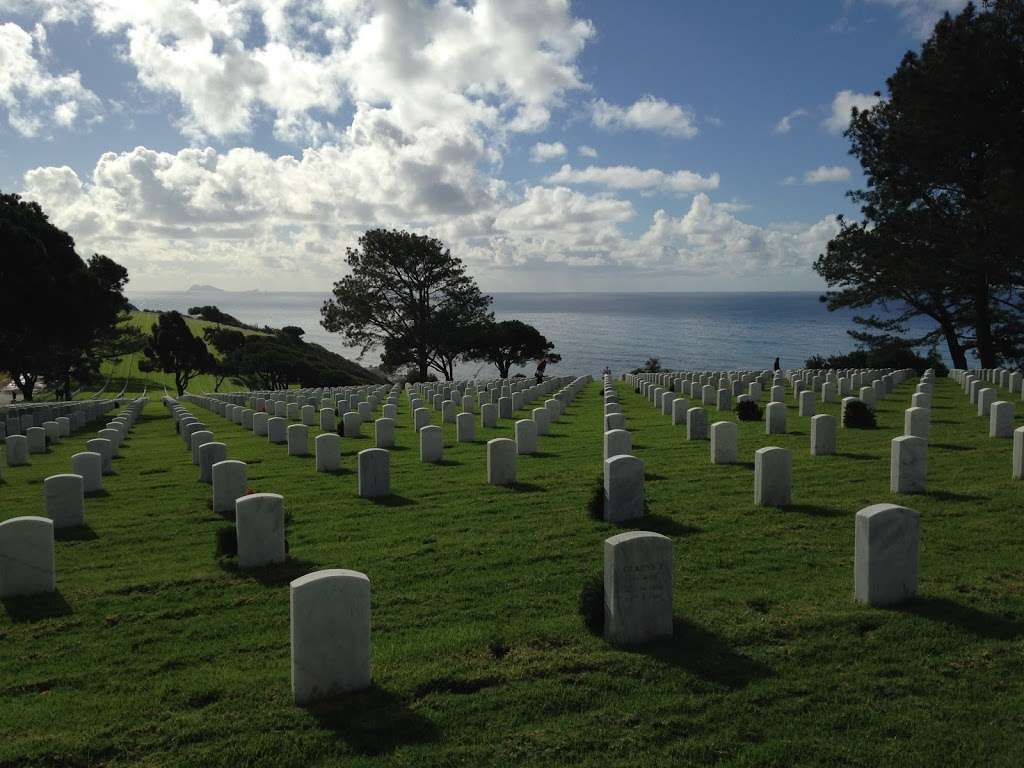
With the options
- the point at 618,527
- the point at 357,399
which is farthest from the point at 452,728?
the point at 357,399

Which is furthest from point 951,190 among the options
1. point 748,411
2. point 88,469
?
point 88,469

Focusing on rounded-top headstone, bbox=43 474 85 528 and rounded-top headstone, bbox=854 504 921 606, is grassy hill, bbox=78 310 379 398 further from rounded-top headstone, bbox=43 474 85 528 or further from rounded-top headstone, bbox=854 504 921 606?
rounded-top headstone, bbox=854 504 921 606

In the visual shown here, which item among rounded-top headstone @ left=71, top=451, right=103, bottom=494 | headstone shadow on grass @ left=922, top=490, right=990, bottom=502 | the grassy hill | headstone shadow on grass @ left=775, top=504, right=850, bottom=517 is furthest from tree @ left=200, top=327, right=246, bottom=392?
headstone shadow on grass @ left=922, top=490, right=990, bottom=502

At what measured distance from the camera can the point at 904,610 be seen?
6027 millimetres

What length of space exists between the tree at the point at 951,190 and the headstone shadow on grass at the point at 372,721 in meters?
24.2

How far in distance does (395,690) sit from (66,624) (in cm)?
340

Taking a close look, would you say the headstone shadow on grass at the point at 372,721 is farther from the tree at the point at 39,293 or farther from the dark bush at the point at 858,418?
the tree at the point at 39,293

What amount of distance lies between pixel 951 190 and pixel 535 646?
1260 inches

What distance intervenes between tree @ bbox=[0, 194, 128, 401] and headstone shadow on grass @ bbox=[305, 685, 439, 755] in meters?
30.2

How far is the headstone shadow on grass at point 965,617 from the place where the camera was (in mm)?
5551

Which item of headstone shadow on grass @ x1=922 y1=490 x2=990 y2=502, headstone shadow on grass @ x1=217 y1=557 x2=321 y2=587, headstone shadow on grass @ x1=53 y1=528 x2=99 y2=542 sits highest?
headstone shadow on grass @ x1=922 y1=490 x2=990 y2=502

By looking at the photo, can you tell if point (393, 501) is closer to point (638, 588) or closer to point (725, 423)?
point (725, 423)

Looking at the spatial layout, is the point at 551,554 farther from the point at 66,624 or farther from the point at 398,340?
the point at 398,340

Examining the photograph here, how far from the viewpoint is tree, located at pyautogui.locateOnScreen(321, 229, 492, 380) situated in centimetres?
5216
